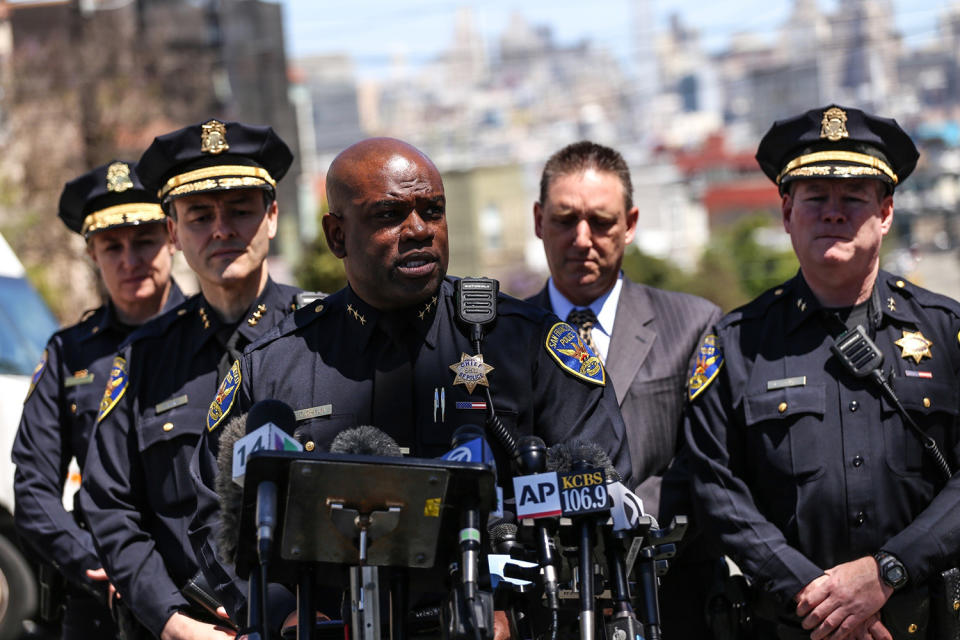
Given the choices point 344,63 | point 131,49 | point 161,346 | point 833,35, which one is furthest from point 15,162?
point 344,63

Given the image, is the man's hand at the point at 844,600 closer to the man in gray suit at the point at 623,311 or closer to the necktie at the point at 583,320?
the man in gray suit at the point at 623,311

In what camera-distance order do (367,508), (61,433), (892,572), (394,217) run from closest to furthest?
1. (367,508)
2. (394,217)
3. (892,572)
4. (61,433)

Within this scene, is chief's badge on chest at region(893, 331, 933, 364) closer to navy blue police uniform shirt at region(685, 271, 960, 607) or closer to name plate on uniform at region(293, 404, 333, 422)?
navy blue police uniform shirt at region(685, 271, 960, 607)

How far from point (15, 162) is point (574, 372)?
2525cm

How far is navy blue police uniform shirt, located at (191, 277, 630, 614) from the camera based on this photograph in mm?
3721

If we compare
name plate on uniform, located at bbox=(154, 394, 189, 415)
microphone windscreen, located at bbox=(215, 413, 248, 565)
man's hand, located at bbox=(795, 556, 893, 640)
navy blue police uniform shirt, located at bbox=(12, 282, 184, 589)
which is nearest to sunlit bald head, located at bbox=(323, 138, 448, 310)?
microphone windscreen, located at bbox=(215, 413, 248, 565)

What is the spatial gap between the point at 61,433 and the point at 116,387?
85 cm

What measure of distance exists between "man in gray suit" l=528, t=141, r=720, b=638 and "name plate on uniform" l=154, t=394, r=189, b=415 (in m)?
1.55

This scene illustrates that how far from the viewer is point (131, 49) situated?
3192cm

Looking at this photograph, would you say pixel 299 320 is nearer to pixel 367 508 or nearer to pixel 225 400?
pixel 225 400

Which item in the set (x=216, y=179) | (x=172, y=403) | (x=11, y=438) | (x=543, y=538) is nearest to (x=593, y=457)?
(x=543, y=538)

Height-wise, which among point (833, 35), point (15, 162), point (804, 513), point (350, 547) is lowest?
point (804, 513)

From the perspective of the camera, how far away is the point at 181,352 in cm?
493

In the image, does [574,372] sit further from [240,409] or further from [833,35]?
[833,35]
